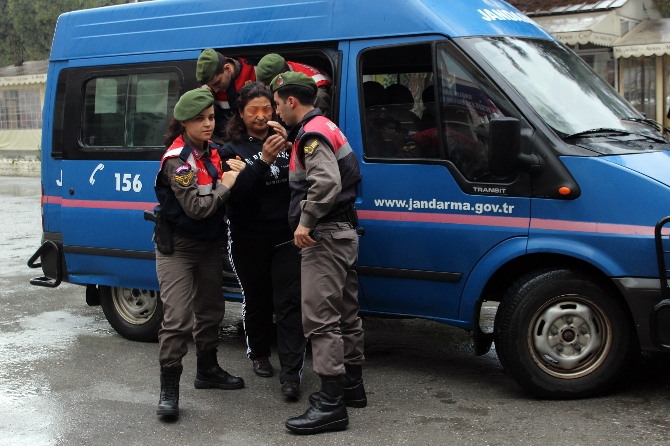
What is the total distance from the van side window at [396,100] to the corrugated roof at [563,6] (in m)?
9.63

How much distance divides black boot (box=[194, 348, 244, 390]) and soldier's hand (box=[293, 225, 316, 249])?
4.13 ft

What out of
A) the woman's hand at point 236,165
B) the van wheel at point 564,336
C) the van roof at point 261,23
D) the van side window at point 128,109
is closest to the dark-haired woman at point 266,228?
the woman's hand at point 236,165

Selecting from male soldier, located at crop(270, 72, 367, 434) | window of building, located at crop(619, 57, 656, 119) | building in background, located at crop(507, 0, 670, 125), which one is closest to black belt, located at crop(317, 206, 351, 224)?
male soldier, located at crop(270, 72, 367, 434)

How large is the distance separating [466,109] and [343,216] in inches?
39.0

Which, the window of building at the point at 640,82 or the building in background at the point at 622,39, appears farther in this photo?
the window of building at the point at 640,82

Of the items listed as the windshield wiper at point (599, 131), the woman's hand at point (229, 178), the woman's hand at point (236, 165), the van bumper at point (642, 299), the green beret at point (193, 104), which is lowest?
the van bumper at point (642, 299)

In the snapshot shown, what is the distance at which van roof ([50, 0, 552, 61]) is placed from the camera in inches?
212

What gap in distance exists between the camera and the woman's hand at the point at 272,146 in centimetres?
500

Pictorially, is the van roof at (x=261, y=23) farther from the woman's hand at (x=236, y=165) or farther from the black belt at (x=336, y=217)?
the black belt at (x=336, y=217)

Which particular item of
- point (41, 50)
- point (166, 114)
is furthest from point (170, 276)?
point (41, 50)

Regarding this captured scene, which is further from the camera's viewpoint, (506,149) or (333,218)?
(333,218)

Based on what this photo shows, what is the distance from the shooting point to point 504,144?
15.5ft

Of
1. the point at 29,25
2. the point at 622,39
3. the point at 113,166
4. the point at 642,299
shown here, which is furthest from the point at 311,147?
the point at 29,25

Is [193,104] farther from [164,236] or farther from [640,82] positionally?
[640,82]
